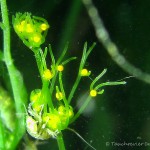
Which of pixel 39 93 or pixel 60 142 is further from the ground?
pixel 39 93

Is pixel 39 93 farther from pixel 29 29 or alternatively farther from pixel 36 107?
pixel 29 29

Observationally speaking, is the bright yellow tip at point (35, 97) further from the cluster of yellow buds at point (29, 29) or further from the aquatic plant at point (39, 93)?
the cluster of yellow buds at point (29, 29)

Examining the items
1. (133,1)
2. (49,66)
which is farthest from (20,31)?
(133,1)

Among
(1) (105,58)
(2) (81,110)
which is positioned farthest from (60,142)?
(1) (105,58)

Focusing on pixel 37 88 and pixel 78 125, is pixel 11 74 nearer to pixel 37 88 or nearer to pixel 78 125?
pixel 37 88

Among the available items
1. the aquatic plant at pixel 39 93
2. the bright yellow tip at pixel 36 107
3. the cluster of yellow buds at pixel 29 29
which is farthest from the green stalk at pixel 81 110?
the cluster of yellow buds at pixel 29 29

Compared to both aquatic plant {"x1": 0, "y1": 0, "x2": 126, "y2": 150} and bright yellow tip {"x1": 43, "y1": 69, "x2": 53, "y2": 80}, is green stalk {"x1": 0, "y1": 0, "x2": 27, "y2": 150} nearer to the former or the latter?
aquatic plant {"x1": 0, "y1": 0, "x2": 126, "y2": 150}
